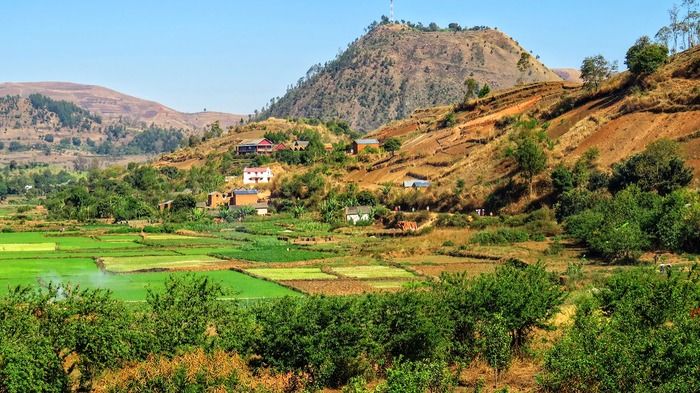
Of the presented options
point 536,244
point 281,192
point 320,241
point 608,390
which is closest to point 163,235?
point 320,241

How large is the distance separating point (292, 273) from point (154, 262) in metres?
9.97

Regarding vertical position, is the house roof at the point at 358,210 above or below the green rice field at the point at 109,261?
above

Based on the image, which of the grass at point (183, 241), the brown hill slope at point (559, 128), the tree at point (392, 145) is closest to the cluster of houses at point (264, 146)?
the tree at point (392, 145)

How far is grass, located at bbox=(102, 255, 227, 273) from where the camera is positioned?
47094 mm

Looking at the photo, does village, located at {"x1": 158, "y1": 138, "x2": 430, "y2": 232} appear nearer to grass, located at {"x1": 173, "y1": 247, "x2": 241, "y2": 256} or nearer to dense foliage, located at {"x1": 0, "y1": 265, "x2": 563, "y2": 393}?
grass, located at {"x1": 173, "y1": 247, "x2": 241, "y2": 256}

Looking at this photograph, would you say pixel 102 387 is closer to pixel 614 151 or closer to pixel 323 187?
pixel 614 151

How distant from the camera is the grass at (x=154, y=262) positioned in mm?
47094

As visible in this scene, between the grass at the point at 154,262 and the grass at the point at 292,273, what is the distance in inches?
175

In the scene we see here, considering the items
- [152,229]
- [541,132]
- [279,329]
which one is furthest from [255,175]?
[279,329]

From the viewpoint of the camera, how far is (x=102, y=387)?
864 inches

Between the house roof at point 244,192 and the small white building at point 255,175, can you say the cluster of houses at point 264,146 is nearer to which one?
the small white building at point 255,175

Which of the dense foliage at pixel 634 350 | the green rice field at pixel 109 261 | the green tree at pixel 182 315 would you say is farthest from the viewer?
the green rice field at pixel 109 261

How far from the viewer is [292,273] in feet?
148

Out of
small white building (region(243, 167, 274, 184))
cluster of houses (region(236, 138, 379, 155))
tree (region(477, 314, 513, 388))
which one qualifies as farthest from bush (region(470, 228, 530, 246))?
cluster of houses (region(236, 138, 379, 155))
